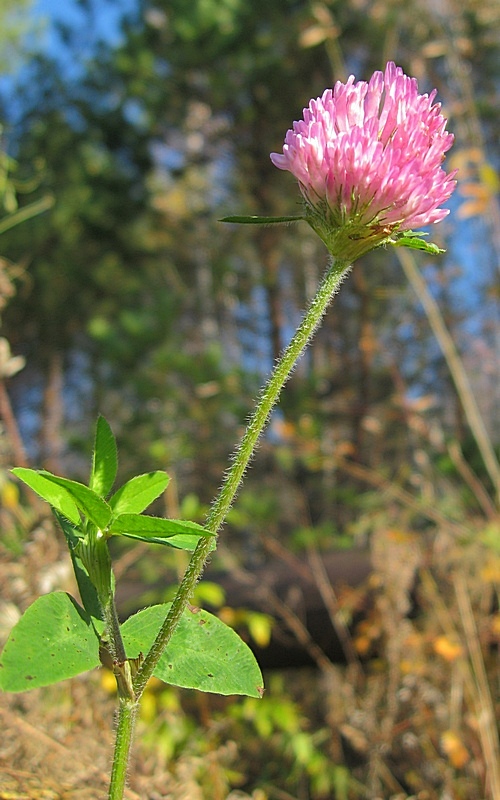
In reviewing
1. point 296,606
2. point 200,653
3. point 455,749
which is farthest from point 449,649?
point 200,653

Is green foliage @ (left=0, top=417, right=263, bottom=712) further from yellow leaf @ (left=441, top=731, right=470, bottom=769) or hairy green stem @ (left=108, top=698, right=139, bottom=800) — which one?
yellow leaf @ (left=441, top=731, right=470, bottom=769)

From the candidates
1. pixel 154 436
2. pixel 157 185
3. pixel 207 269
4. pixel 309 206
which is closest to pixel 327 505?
pixel 154 436

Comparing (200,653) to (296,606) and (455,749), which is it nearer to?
(455,749)

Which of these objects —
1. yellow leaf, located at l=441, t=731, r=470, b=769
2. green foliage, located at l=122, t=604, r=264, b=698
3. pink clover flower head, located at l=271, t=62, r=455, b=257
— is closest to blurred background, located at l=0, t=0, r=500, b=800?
yellow leaf, located at l=441, t=731, r=470, b=769

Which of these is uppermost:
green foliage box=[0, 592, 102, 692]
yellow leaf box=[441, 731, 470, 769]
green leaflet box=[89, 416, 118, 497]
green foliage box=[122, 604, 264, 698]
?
green leaflet box=[89, 416, 118, 497]

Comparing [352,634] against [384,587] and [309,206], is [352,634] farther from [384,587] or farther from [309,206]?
[309,206]
